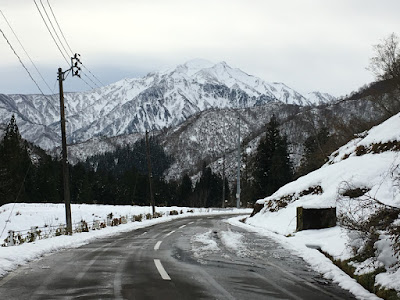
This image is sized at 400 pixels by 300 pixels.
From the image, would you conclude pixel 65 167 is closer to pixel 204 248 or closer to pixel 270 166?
pixel 204 248

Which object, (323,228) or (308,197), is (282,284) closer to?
(323,228)

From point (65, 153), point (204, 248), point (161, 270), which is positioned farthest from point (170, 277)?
point (65, 153)

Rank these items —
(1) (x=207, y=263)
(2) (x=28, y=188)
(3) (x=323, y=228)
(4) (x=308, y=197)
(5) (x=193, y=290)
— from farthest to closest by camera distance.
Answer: (2) (x=28, y=188), (4) (x=308, y=197), (3) (x=323, y=228), (1) (x=207, y=263), (5) (x=193, y=290)

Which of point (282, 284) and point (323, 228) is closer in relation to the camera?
point (282, 284)

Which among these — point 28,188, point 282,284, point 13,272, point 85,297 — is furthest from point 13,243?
point 28,188

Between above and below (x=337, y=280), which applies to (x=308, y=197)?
above

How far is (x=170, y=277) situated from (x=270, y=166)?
58846 millimetres

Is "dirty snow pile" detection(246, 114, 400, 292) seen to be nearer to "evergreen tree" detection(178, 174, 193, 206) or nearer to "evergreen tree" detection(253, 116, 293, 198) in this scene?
"evergreen tree" detection(253, 116, 293, 198)

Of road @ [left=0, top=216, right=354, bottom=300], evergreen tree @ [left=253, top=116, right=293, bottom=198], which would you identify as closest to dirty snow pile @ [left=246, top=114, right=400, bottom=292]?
road @ [left=0, top=216, right=354, bottom=300]

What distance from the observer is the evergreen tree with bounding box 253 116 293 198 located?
Result: 211ft

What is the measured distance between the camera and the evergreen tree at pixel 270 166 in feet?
211

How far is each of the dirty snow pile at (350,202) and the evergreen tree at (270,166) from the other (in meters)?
36.2

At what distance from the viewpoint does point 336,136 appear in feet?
198

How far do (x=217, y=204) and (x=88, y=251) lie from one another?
10250 cm
